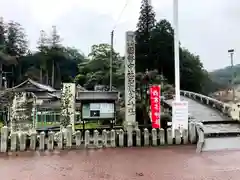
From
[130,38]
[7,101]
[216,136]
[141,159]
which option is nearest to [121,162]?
[141,159]

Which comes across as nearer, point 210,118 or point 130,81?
point 130,81

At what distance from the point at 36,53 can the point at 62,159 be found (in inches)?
1725

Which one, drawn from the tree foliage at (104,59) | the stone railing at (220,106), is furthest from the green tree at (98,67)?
the stone railing at (220,106)

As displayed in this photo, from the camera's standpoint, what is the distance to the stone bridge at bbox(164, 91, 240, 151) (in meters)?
10.7

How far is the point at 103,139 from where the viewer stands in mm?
11047

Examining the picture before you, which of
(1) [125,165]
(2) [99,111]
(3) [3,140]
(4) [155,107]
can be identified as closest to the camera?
(1) [125,165]

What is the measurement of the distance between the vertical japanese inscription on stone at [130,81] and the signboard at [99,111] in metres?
1.29

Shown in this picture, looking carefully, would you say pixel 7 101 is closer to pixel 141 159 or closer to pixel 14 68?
pixel 141 159

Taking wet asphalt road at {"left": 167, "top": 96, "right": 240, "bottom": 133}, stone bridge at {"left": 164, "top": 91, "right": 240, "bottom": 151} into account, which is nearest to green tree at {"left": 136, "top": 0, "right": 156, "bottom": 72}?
stone bridge at {"left": 164, "top": 91, "right": 240, "bottom": 151}

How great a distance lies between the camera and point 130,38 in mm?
12789

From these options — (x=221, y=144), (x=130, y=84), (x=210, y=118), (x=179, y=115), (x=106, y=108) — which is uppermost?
(x=130, y=84)

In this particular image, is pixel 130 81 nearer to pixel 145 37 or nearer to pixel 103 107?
pixel 103 107

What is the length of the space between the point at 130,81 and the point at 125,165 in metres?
4.92

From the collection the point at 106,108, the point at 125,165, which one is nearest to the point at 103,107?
the point at 106,108
